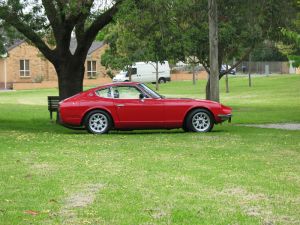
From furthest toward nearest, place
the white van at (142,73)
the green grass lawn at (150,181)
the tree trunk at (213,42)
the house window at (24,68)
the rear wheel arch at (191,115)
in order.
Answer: the house window at (24,68), the white van at (142,73), the tree trunk at (213,42), the rear wheel arch at (191,115), the green grass lawn at (150,181)

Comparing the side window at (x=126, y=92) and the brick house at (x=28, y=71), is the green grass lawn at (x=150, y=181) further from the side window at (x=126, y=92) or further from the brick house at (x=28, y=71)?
the brick house at (x=28, y=71)

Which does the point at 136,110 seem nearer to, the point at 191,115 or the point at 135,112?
the point at 135,112

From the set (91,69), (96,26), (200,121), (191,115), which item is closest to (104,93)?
(191,115)

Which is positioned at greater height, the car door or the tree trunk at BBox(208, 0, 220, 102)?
the tree trunk at BBox(208, 0, 220, 102)

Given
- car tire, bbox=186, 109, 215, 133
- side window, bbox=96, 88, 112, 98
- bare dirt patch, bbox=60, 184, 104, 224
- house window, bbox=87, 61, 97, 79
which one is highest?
house window, bbox=87, 61, 97, 79

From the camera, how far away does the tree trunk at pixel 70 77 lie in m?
22.7

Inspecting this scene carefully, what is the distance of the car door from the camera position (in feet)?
57.7

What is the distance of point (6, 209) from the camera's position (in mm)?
7176

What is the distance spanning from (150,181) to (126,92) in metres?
8.91

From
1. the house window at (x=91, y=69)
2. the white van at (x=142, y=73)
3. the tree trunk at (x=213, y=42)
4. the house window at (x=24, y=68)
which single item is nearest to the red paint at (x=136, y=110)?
the tree trunk at (x=213, y=42)

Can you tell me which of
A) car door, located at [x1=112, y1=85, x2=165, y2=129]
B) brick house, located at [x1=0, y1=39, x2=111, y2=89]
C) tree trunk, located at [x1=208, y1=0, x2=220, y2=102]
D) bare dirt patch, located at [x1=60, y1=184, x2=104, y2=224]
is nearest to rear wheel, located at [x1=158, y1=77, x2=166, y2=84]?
brick house, located at [x1=0, y1=39, x2=111, y2=89]

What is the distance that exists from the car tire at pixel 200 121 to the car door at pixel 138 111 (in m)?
0.71

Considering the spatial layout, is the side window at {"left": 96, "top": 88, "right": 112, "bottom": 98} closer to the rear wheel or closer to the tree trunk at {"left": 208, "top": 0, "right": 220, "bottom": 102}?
the tree trunk at {"left": 208, "top": 0, "right": 220, "bottom": 102}

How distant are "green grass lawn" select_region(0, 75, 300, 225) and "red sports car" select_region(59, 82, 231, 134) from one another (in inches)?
76.9
